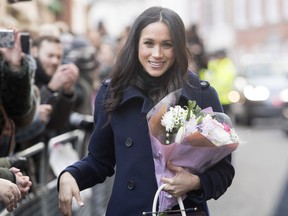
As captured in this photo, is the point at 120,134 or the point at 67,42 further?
the point at 67,42

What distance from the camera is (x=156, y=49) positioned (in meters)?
4.21

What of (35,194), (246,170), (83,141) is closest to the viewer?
(35,194)

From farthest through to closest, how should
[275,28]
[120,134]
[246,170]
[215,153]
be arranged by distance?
[275,28], [246,170], [120,134], [215,153]

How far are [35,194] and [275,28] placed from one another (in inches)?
2143

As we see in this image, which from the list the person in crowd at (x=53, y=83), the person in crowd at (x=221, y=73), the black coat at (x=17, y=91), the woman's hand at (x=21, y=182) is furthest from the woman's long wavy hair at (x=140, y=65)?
the person in crowd at (x=221, y=73)

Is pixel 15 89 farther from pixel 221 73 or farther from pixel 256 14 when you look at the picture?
pixel 256 14

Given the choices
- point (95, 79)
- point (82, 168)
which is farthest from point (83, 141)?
point (82, 168)

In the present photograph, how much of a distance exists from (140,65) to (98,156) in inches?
19.6

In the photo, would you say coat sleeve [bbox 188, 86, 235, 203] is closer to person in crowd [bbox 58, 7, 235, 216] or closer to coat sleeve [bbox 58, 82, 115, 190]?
person in crowd [bbox 58, 7, 235, 216]

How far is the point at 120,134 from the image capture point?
14.1 ft

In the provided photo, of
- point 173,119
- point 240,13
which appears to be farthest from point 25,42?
point 240,13

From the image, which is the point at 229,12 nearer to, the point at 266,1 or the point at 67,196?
the point at 266,1

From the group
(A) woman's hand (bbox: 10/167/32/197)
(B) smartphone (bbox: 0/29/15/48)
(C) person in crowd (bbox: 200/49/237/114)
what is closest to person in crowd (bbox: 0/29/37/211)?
(B) smartphone (bbox: 0/29/15/48)

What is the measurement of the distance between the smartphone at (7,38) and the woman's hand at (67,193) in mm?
862
